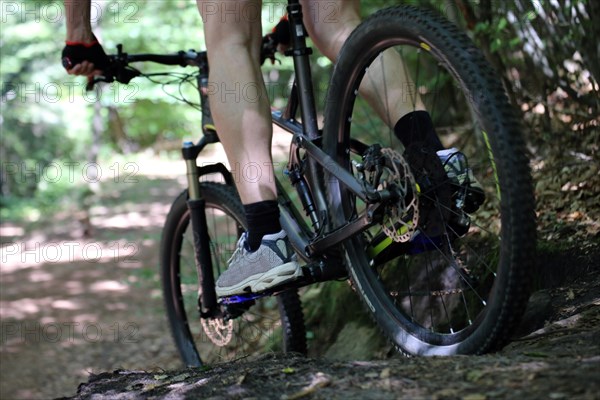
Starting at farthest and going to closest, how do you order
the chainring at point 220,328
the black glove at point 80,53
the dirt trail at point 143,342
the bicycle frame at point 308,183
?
1. the chainring at point 220,328
2. the black glove at point 80,53
3. the bicycle frame at point 308,183
4. the dirt trail at point 143,342

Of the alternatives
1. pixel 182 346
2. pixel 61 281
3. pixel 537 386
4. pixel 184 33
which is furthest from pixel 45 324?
pixel 184 33

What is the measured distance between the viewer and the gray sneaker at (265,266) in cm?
245

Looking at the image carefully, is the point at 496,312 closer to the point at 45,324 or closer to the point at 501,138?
the point at 501,138

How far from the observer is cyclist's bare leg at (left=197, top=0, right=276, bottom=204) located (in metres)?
2.51

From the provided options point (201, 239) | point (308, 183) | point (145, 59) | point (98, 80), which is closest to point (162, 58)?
point (145, 59)

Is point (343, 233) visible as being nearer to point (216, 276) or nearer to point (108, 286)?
point (216, 276)

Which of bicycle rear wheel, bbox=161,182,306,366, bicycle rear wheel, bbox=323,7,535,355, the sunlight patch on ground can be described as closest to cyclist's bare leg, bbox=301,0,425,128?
bicycle rear wheel, bbox=323,7,535,355

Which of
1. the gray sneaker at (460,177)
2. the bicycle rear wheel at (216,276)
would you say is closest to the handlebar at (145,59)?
the bicycle rear wheel at (216,276)

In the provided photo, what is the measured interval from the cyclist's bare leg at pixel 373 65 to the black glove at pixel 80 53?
2.98 ft

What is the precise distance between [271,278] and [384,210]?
18.8 inches

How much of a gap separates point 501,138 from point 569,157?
206 centimetres

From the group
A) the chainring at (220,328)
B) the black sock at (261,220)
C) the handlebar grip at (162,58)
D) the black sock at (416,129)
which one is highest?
the handlebar grip at (162,58)

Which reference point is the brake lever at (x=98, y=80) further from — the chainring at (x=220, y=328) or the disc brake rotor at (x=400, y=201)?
the disc brake rotor at (x=400, y=201)

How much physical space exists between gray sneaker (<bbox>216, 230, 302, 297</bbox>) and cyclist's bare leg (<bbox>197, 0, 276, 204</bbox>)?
167 mm
